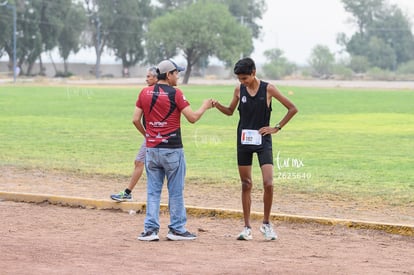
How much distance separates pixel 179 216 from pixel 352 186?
5.46 meters

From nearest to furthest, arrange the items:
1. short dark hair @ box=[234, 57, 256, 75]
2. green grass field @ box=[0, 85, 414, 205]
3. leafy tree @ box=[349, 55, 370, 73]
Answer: short dark hair @ box=[234, 57, 256, 75]
green grass field @ box=[0, 85, 414, 205]
leafy tree @ box=[349, 55, 370, 73]

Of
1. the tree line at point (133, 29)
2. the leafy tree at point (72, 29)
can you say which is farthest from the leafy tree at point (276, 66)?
the leafy tree at point (72, 29)

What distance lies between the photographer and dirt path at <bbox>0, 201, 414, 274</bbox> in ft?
27.0

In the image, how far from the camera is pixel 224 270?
26.7ft

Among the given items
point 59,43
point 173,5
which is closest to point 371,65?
point 173,5

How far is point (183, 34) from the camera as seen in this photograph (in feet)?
328

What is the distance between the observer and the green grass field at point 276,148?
15.6m

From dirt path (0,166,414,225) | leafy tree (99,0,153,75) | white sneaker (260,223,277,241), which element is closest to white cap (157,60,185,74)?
white sneaker (260,223,277,241)

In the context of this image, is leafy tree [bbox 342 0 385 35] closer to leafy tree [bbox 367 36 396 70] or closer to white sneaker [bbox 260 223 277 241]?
leafy tree [bbox 367 36 396 70]

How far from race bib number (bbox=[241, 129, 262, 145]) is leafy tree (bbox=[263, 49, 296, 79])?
110 metres

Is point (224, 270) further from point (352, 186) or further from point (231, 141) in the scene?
point (231, 141)

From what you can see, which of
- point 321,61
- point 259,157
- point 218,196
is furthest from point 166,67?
point 321,61

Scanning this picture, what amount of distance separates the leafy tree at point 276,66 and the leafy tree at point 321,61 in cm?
289

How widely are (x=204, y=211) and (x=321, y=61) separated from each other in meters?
119
